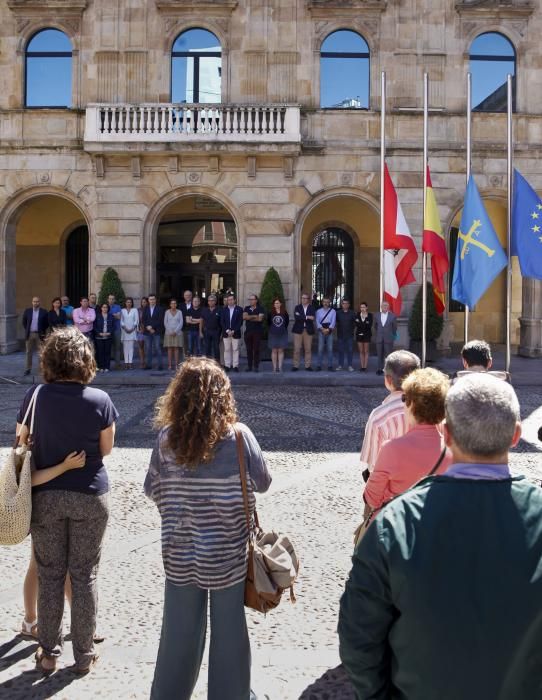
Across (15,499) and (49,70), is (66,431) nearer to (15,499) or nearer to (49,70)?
(15,499)

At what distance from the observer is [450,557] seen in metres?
2.09

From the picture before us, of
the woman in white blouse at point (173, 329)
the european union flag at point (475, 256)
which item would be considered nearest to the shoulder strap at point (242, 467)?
the european union flag at point (475, 256)

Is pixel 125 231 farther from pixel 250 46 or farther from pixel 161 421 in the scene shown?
pixel 161 421

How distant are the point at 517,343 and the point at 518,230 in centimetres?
1103

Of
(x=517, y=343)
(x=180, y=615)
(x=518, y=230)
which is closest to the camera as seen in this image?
(x=180, y=615)

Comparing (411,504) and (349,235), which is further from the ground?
(349,235)

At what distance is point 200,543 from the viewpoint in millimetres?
3438

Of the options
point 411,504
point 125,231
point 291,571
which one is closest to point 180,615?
point 291,571

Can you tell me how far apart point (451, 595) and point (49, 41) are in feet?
73.5

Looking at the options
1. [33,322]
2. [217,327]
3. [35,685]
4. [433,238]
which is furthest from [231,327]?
[35,685]

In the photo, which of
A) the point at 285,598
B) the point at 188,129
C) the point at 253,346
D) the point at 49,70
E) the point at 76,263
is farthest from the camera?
the point at 76,263

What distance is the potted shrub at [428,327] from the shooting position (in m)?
19.6

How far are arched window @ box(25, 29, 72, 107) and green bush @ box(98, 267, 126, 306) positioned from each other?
17.0 feet

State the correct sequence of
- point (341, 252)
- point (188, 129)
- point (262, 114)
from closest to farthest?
point (188, 129), point (262, 114), point (341, 252)
